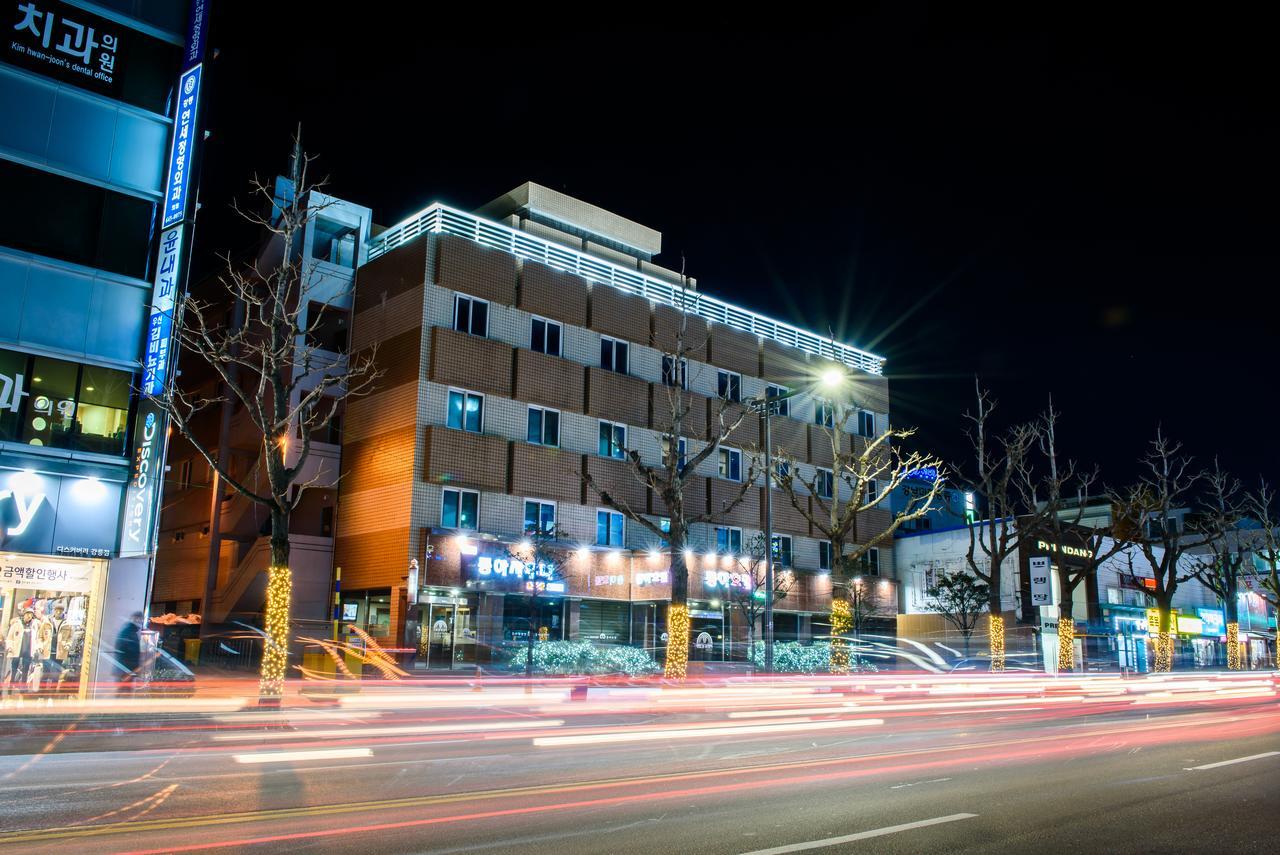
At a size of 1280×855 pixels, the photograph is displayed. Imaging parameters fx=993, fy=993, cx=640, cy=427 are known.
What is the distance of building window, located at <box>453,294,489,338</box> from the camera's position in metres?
39.0

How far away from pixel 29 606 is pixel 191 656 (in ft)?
34.3

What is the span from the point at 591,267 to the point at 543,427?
834 cm

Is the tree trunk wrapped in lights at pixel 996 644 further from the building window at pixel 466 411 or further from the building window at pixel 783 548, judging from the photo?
the building window at pixel 466 411

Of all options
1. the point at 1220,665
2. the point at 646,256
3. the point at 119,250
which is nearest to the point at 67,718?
the point at 119,250

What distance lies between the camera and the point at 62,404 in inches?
977

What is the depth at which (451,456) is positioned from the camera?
37312mm

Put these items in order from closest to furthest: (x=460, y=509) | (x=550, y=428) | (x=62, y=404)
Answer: (x=62, y=404) → (x=460, y=509) → (x=550, y=428)

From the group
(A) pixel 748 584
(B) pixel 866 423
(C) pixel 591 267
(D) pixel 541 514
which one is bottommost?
(A) pixel 748 584

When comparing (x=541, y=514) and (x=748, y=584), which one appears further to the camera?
(x=748, y=584)

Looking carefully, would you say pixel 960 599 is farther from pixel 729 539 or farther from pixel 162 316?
pixel 162 316

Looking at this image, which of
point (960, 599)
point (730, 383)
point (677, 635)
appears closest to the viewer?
point (677, 635)

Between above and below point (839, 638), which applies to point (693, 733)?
below

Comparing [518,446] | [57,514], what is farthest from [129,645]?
[518,446]

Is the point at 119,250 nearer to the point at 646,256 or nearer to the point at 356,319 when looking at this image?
the point at 356,319
